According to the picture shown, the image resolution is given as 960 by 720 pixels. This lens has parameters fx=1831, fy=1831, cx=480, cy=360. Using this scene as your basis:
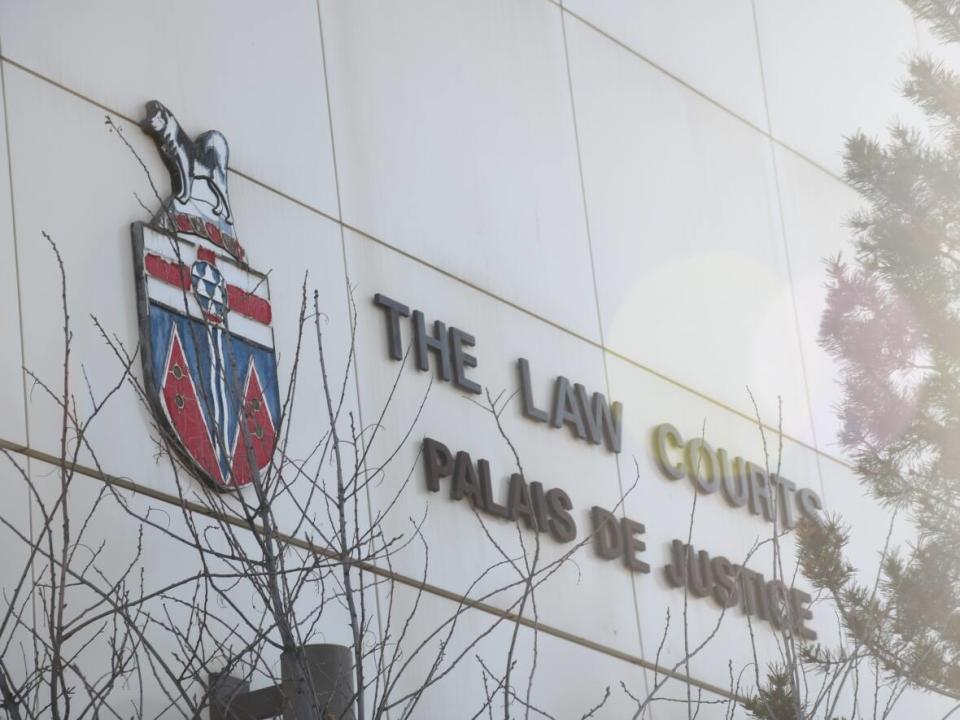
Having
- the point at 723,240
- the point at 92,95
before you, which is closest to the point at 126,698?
the point at 92,95

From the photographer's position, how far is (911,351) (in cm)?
998

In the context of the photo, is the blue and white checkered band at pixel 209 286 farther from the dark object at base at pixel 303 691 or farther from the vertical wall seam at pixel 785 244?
the vertical wall seam at pixel 785 244

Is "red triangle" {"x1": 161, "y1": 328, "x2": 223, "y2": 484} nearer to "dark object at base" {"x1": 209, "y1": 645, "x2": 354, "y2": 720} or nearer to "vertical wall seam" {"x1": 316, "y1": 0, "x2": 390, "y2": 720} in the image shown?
"vertical wall seam" {"x1": 316, "y1": 0, "x2": 390, "y2": 720}

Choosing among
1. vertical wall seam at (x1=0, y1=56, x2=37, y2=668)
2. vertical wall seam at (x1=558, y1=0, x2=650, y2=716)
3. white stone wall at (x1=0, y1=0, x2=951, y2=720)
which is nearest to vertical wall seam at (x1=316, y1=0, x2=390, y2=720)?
white stone wall at (x1=0, y1=0, x2=951, y2=720)

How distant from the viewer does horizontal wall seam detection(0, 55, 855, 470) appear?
793 centimetres

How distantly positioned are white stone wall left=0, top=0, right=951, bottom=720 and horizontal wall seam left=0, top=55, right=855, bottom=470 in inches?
0.6

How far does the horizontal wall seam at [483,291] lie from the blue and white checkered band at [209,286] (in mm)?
738

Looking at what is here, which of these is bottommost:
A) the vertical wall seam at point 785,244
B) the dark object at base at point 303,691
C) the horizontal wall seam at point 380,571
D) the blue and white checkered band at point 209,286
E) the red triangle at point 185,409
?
the dark object at base at point 303,691

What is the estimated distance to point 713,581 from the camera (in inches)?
420

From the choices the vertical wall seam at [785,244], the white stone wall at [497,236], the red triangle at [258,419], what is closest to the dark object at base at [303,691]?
the white stone wall at [497,236]

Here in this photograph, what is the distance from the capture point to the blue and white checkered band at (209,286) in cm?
779

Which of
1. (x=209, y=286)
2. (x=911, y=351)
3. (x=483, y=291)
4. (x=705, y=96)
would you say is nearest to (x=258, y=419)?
(x=209, y=286)

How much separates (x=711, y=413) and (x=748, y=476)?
456 millimetres

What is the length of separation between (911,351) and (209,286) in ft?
13.5
